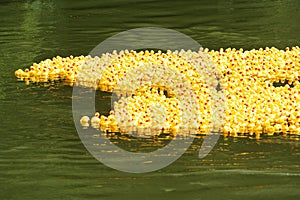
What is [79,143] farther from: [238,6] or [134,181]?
[238,6]

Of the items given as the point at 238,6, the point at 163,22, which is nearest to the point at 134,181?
the point at 163,22

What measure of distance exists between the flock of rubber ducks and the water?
289 mm

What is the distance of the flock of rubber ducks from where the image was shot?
275 inches

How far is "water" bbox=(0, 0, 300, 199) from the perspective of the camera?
570 centimetres

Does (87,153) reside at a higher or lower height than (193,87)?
lower

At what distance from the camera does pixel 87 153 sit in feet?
21.3

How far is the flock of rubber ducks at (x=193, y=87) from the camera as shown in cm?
698

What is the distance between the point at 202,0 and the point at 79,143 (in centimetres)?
784

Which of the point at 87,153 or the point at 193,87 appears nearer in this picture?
the point at 87,153

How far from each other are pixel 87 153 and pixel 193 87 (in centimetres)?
212

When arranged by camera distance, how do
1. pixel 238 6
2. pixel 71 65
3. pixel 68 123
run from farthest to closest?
pixel 238 6 → pixel 71 65 → pixel 68 123

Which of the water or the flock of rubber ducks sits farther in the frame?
the flock of rubber ducks

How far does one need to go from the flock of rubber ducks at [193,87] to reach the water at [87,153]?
0.29 metres

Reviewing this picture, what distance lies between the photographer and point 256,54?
9.67m
